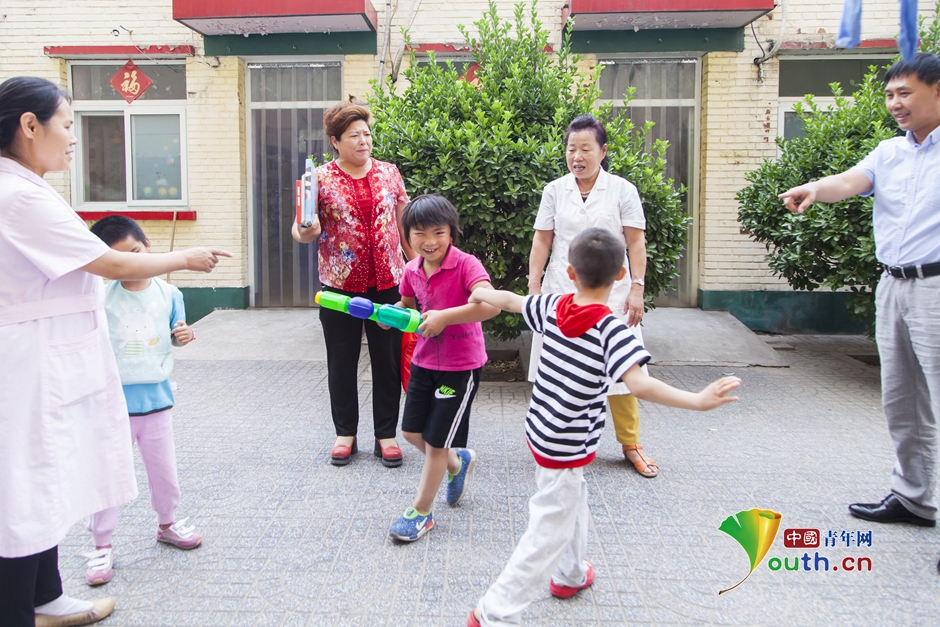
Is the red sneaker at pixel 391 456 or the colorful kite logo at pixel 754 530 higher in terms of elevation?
the red sneaker at pixel 391 456

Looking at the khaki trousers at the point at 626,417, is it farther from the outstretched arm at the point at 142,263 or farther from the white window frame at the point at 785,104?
the white window frame at the point at 785,104

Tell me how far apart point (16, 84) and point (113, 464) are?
1288mm

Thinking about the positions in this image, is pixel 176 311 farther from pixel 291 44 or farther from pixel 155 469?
pixel 291 44

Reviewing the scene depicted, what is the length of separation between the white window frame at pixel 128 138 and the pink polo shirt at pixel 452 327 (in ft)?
22.5

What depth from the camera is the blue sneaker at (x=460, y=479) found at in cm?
356

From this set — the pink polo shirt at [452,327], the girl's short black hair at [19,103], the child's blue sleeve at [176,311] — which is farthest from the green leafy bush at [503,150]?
the girl's short black hair at [19,103]

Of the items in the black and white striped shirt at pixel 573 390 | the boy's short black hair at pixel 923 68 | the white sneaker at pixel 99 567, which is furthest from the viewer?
the boy's short black hair at pixel 923 68

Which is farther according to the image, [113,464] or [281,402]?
[281,402]

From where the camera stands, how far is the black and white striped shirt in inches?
92.9

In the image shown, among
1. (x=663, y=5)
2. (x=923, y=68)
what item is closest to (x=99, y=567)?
(x=923, y=68)

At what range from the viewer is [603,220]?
4012 millimetres

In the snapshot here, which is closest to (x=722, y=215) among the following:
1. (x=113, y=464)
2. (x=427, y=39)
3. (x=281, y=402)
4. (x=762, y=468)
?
(x=427, y=39)

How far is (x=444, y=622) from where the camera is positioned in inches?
101

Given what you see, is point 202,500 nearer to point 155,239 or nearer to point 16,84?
point 16,84
